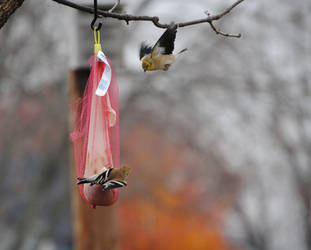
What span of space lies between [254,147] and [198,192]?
4274mm

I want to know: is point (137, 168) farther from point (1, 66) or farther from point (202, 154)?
point (1, 66)

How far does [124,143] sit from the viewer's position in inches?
543

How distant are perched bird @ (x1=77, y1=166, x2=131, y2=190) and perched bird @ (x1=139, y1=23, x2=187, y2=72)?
338 mm

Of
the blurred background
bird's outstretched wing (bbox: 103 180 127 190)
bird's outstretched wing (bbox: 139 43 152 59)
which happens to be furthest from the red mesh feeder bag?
the blurred background

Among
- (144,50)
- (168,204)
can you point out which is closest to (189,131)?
(168,204)

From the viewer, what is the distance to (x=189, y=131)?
11.0m

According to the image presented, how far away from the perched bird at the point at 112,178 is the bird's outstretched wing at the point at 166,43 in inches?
14.2

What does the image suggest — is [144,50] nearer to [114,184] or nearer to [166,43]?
[166,43]

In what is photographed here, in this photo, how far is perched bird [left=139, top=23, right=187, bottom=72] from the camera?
145 centimetres

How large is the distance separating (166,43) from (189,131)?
31.3ft

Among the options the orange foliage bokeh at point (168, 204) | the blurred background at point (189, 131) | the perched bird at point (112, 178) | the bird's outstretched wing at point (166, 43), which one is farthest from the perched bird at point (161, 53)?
the orange foliage bokeh at point (168, 204)

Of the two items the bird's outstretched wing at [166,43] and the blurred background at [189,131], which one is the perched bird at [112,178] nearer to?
the bird's outstretched wing at [166,43]

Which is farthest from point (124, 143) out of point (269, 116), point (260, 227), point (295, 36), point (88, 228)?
point (88, 228)

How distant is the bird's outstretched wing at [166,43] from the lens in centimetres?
144
